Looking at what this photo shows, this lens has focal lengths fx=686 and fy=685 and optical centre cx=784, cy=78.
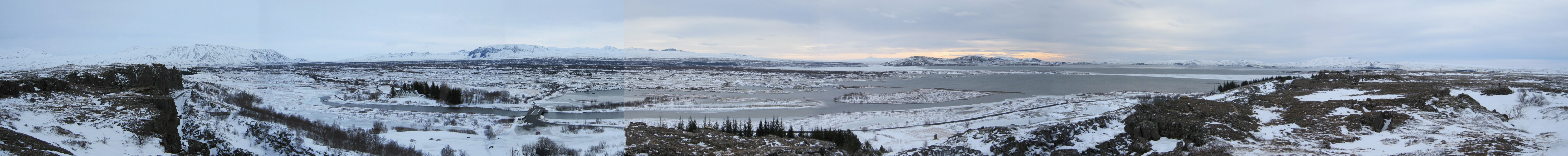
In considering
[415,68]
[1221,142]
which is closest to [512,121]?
[1221,142]

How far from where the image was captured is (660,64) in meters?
76.7

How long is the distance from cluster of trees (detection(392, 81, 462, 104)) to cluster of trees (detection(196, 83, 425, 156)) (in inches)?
192

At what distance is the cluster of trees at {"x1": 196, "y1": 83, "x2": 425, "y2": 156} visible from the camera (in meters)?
9.05

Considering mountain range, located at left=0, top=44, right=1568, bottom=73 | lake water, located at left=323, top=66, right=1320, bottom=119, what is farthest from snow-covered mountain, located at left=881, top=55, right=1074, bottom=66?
lake water, located at left=323, top=66, right=1320, bottom=119

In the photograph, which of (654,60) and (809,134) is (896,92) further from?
(654,60)

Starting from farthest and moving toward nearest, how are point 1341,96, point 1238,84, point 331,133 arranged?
point 1238,84, point 1341,96, point 331,133

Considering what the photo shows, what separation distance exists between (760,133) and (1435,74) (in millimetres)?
61862

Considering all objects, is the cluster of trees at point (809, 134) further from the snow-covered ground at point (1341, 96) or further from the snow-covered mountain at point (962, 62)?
the snow-covered mountain at point (962, 62)

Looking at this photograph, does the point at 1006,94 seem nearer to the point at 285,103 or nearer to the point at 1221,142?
the point at 1221,142


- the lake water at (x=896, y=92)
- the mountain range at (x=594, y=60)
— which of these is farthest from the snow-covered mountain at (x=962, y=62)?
the lake water at (x=896, y=92)

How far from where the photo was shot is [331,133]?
38.2 feet

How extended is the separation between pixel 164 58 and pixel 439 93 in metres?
41.1

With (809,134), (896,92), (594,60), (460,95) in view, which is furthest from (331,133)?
(594,60)

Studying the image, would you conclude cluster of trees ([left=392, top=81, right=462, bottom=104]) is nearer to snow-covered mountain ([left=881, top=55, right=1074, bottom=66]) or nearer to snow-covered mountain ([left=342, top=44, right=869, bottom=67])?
snow-covered mountain ([left=342, top=44, right=869, bottom=67])
